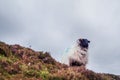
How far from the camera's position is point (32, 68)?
23531 mm

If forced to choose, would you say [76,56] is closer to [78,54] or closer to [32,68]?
[78,54]

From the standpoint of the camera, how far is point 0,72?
21.2 m

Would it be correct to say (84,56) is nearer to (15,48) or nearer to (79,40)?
(79,40)

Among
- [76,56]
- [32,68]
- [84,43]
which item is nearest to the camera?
[32,68]

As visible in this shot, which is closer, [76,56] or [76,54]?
[76,56]

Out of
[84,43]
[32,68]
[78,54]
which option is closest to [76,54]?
[78,54]

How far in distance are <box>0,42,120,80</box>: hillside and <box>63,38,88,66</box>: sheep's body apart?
5184 mm

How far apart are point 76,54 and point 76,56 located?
0.71ft

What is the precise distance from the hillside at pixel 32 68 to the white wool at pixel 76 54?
5367mm

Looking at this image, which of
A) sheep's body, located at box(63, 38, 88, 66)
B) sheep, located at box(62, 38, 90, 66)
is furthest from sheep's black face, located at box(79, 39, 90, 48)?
sheep's body, located at box(63, 38, 88, 66)

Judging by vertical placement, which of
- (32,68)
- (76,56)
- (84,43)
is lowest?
(32,68)

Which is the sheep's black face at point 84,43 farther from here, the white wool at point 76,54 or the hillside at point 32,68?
the hillside at point 32,68

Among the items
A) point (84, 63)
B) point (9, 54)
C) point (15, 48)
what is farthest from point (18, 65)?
point (84, 63)

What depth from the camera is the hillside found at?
21.8m
